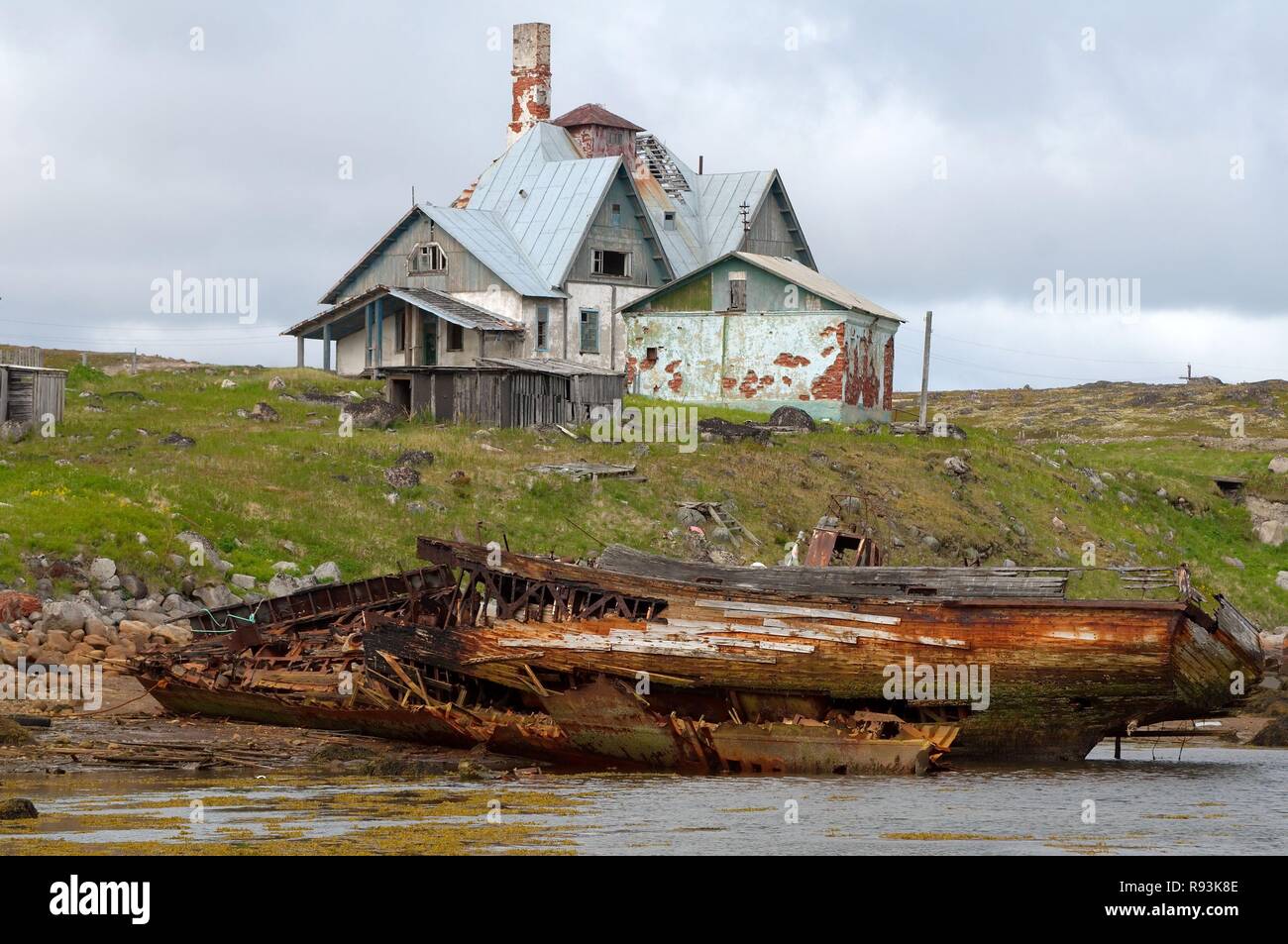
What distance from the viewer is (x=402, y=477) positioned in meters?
42.8

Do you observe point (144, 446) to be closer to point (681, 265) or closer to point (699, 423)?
point (699, 423)

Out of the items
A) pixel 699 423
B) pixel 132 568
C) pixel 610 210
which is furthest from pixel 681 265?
pixel 132 568

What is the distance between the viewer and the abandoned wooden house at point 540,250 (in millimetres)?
60594

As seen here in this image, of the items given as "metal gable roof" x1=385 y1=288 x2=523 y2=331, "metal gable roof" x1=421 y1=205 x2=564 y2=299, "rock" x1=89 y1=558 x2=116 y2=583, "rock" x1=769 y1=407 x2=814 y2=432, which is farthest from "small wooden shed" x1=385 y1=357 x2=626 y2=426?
"rock" x1=89 y1=558 x2=116 y2=583

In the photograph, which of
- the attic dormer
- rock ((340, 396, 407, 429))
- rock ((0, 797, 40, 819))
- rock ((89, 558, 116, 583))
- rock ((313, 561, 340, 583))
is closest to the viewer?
rock ((0, 797, 40, 819))

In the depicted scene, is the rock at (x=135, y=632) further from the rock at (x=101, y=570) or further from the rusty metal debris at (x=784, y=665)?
the rusty metal debris at (x=784, y=665)

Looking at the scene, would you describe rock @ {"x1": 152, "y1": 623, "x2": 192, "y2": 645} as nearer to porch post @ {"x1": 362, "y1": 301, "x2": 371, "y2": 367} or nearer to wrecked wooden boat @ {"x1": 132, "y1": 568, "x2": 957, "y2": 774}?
wrecked wooden boat @ {"x1": 132, "y1": 568, "x2": 957, "y2": 774}

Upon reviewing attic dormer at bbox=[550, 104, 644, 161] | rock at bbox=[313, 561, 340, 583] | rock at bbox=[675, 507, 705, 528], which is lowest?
rock at bbox=[313, 561, 340, 583]

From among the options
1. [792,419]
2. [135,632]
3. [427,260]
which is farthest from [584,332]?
[135,632]

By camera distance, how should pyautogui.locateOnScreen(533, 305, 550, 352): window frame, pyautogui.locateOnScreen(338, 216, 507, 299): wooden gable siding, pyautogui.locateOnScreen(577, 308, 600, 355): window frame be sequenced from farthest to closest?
pyautogui.locateOnScreen(577, 308, 600, 355): window frame → pyautogui.locateOnScreen(338, 216, 507, 299): wooden gable siding → pyautogui.locateOnScreen(533, 305, 550, 352): window frame

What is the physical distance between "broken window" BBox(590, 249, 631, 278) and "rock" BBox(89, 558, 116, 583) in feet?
106

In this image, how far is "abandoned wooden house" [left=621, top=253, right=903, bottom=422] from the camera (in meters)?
60.3

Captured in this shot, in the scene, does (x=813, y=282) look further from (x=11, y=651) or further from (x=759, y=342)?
(x=11, y=651)
